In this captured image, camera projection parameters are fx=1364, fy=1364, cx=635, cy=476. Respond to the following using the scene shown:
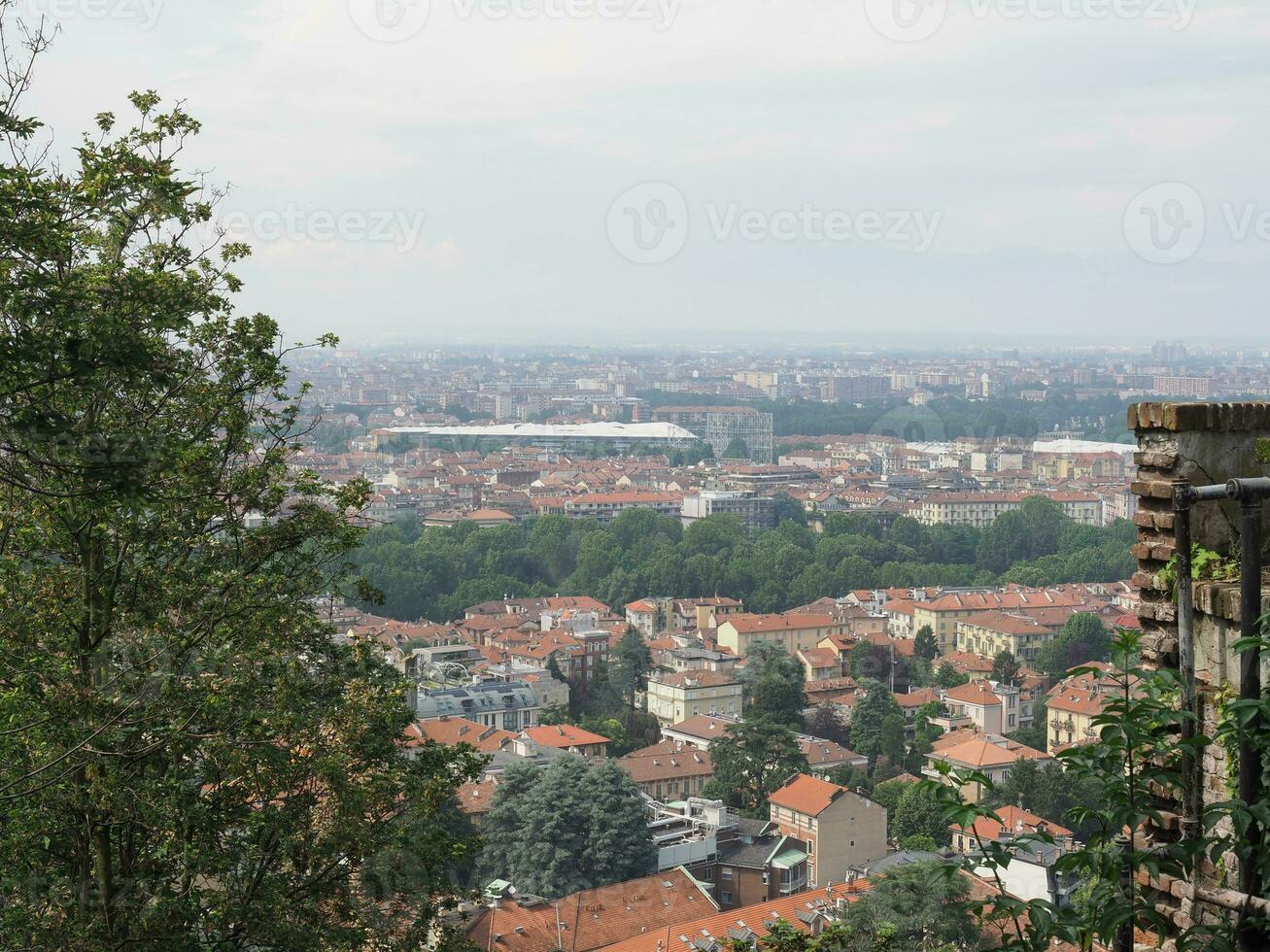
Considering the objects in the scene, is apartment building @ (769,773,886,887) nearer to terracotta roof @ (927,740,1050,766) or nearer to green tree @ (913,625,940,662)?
terracotta roof @ (927,740,1050,766)

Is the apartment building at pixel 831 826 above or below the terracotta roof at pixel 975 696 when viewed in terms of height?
above

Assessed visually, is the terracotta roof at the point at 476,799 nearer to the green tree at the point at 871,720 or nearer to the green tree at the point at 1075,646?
the green tree at the point at 871,720

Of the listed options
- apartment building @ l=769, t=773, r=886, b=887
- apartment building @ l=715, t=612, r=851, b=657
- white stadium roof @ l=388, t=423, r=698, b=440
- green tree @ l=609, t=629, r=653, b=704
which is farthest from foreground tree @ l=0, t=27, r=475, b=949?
white stadium roof @ l=388, t=423, r=698, b=440

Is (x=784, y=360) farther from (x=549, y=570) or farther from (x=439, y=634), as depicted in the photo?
(x=439, y=634)

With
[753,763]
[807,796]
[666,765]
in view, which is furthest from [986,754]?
[666,765]

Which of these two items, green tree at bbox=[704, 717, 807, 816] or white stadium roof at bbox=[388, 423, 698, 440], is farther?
white stadium roof at bbox=[388, 423, 698, 440]

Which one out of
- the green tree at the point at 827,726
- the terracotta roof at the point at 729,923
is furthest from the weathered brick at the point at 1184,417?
the green tree at the point at 827,726
